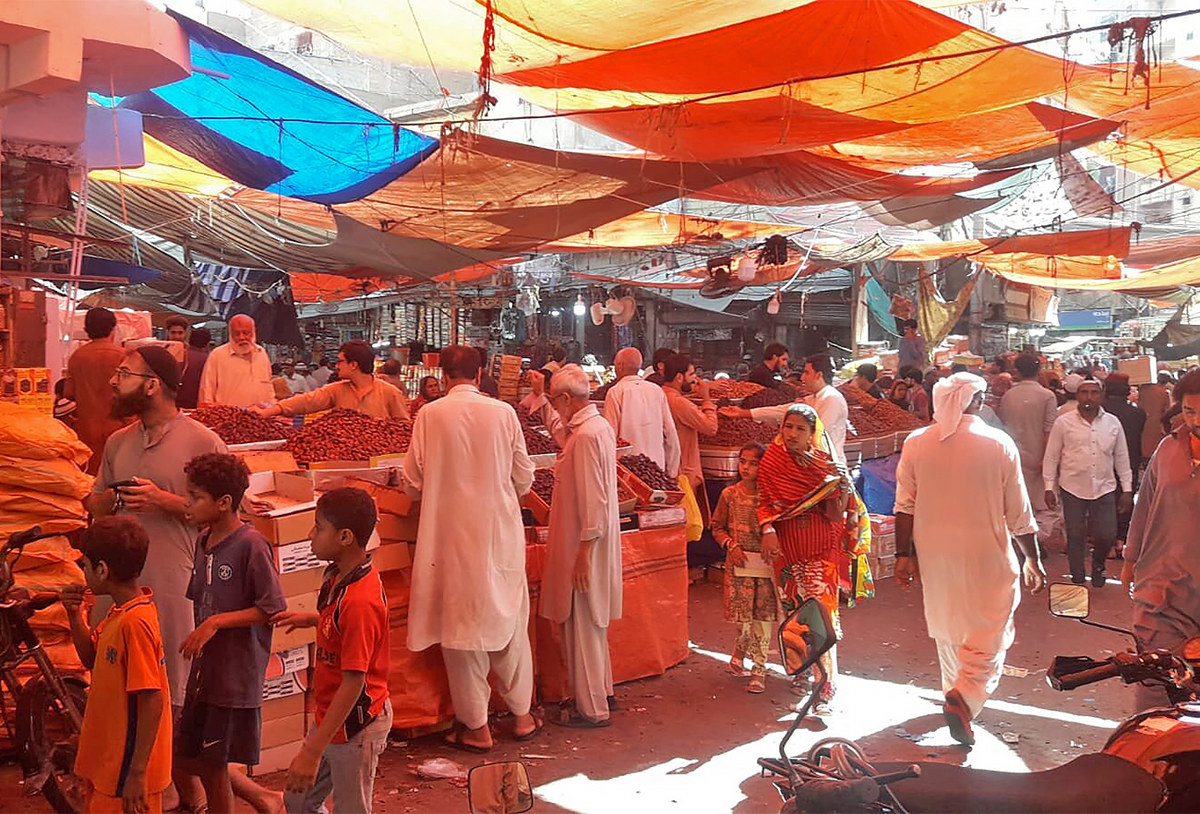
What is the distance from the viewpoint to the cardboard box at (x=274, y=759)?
476 cm

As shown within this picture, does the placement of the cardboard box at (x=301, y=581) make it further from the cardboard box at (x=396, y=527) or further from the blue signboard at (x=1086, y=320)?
the blue signboard at (x=1086, y=320)

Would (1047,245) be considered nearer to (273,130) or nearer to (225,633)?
(273,130)

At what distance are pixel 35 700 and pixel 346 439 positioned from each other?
87.6 inches

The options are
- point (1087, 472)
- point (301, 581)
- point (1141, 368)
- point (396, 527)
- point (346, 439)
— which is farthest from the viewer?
point (1141, 368)

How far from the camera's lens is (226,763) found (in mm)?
3648

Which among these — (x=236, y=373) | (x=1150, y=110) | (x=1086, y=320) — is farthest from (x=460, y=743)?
(x=1086, y=320)

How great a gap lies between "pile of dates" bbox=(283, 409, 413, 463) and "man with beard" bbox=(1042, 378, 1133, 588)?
5.98m

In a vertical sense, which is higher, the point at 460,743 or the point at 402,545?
the point at 402,545

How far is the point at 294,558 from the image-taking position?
4852 millimetres

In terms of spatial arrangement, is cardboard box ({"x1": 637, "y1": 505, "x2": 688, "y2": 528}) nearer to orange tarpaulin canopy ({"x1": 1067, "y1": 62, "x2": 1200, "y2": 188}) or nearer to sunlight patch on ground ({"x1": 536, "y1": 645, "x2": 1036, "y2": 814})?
sunlight patch on ground ({"x1": 536, "y1": 645, "x2": 1036, "y2": 814})

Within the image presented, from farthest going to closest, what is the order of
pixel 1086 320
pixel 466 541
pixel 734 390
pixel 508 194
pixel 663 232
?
pixel 1086 320, pixel 663 232, pixel 734 390, pixel 508 194, pixel 466 541

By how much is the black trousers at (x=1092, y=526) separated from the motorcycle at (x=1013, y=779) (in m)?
7.12

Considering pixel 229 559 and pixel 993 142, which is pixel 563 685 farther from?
pixel 993 142

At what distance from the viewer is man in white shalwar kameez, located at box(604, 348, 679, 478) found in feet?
27.0
